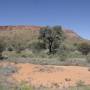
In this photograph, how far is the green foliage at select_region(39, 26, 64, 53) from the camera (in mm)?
54875

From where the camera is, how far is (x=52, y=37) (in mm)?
54844

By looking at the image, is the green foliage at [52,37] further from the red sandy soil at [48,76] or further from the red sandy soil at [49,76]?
the red sandy soil at [49,76]

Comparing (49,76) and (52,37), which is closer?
(49,76)

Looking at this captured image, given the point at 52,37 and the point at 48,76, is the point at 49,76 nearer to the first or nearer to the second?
the point at 48,76

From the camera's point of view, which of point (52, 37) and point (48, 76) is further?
point (52, 37)

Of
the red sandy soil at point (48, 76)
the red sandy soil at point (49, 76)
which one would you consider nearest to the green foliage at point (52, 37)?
the red sandy soil at point (48, 76)

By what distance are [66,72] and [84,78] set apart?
127 inches

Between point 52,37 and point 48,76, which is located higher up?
point 52,37

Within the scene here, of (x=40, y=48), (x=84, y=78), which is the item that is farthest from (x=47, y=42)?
(x=84, y=78)

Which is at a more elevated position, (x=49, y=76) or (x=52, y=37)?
(x=52, y=37)

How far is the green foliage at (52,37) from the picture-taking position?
180 feet

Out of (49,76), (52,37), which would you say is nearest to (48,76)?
(49,76)

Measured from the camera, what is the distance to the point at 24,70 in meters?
26.1

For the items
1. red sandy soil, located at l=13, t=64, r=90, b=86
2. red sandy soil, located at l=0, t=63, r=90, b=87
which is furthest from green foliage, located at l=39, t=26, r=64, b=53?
red sandy soil, located at l=13, t=64, r=90, b=86
